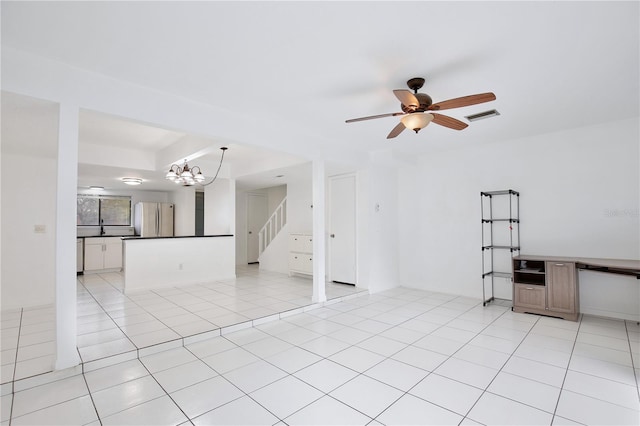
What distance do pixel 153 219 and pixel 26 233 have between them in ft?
13.0

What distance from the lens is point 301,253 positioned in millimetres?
6625

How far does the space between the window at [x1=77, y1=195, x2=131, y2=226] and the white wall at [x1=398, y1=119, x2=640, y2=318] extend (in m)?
7.68

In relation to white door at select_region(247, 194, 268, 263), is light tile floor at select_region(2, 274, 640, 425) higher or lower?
lower

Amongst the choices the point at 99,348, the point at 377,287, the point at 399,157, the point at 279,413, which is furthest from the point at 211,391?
the point at 399,157

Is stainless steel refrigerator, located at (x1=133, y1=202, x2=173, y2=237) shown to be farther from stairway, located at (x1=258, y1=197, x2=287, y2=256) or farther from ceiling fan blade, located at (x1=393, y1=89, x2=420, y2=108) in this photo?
ceiling fan blade, located at (x1=393, y1=89, x2=420, y2=108)

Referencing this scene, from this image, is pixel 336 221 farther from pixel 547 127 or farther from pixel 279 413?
pixel 279 413

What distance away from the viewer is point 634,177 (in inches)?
155

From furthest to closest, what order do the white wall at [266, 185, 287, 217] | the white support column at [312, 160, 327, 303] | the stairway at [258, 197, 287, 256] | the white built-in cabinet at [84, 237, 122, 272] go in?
the white wall at [266, 185, 287, 217] < the stairway at [258, 197, 287, 256] < the white built-in cabinet at [84, 237, 122, 272] < the white support column at [312, 160, 327, 303]

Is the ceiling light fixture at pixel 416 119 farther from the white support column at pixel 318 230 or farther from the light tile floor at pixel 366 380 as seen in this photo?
the light tile floor at pixel 366 380

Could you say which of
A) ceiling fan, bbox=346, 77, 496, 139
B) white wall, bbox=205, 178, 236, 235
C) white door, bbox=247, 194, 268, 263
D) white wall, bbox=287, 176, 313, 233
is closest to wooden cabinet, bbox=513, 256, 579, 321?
ceiling fan, bbox=346, 77, 496, 139

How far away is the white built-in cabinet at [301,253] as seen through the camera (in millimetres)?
6445

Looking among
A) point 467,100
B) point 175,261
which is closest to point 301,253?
point 175,261

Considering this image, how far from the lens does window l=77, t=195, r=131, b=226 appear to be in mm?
8102

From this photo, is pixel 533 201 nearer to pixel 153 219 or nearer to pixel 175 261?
pixel 175 261
